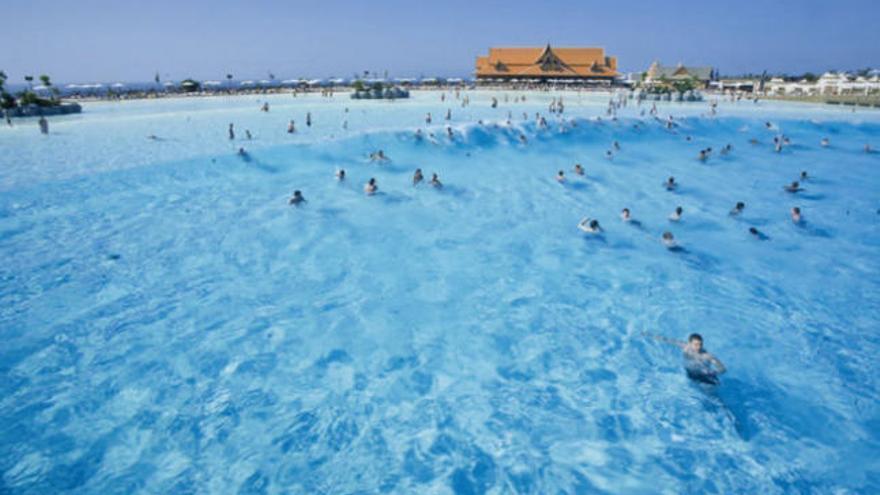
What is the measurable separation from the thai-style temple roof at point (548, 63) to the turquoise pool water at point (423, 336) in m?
45.2

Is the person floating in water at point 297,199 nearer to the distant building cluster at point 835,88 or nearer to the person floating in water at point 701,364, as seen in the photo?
the person floating in water at point 701,364

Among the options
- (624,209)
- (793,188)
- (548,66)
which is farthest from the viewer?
(548,66)

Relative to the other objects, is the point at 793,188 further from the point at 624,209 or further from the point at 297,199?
the point at 297,199

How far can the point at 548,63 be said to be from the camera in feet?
196

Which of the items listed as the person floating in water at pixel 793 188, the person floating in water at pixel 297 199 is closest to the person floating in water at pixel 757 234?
the person floating in water at pixel 793 188

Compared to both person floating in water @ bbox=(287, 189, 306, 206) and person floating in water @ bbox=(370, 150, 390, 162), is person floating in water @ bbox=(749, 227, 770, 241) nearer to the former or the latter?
person floating in water @ bbox=(287, 189, 306, 206)

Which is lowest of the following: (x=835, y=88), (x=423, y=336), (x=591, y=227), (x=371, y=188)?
(x=423, y=336)

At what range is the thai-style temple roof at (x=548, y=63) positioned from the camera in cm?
5969

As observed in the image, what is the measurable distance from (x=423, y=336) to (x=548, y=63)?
59.0 metres

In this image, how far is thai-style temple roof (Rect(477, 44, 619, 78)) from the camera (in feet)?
196

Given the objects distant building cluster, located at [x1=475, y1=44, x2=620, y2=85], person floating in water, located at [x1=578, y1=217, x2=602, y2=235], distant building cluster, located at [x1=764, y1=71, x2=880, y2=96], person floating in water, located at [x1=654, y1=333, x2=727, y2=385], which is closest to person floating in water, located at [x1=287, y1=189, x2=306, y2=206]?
person floating in water, located at [x1=578, y1=217, x2=602, y2=235]

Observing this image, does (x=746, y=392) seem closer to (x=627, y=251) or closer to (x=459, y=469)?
(x=459, y=469)

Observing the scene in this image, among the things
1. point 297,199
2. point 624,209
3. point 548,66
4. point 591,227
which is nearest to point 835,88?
point 548,66

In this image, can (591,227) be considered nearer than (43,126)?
Yes
